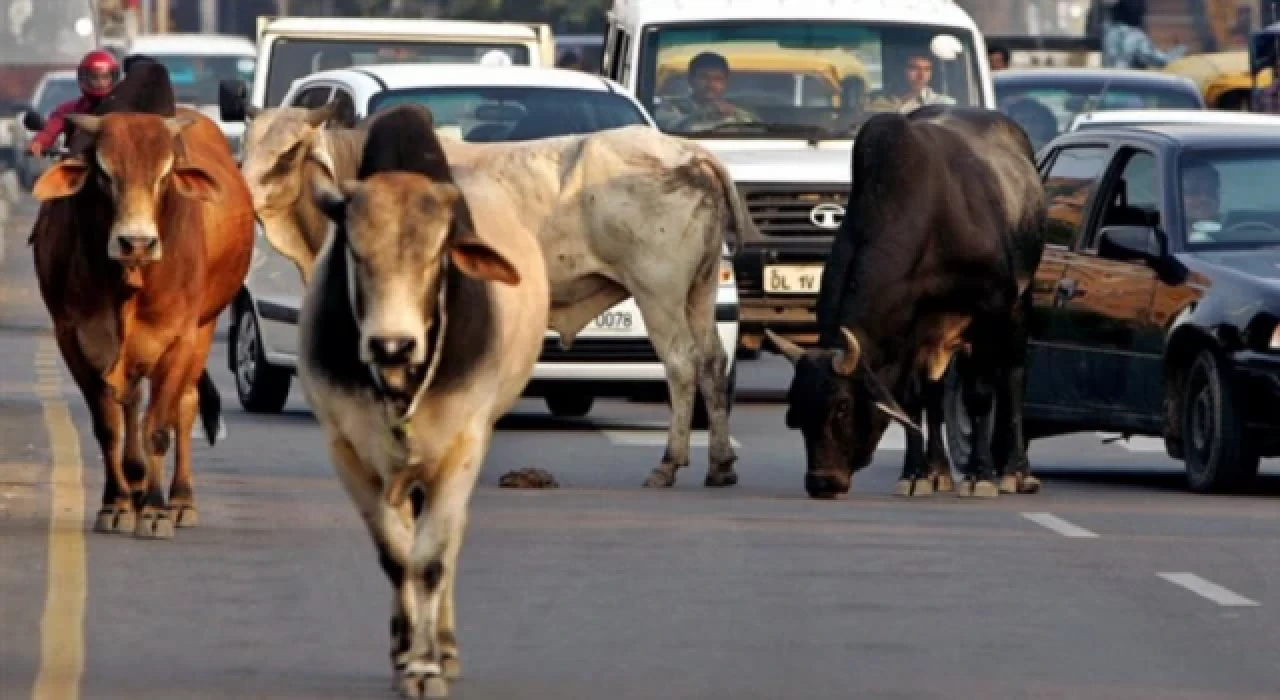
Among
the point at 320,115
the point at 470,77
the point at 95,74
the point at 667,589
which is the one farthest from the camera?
the point at 95,74

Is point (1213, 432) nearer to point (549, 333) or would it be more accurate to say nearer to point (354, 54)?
point (549, 333)

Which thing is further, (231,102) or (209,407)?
(231,102)

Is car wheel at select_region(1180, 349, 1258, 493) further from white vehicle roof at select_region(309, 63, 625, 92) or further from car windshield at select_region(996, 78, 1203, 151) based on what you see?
car windshield at select_region(996, 78, 1203, 151)

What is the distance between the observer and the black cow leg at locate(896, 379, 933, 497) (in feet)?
61.2

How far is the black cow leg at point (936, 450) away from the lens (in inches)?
738

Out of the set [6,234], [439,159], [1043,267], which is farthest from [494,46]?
[6,234]

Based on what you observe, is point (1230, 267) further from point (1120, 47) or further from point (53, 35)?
point (53, 35)

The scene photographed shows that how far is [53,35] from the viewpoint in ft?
192

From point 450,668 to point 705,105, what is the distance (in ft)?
47.1

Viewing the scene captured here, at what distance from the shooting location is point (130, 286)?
52.0 feet

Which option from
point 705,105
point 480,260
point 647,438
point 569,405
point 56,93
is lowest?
point 56,93

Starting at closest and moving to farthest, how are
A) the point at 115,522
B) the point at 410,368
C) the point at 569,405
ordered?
the point at 410,368, the point at 115,522, the point at 569,405

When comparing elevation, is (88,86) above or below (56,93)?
above

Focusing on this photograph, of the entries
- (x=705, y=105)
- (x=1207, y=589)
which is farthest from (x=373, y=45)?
(x=1207, y=589)
